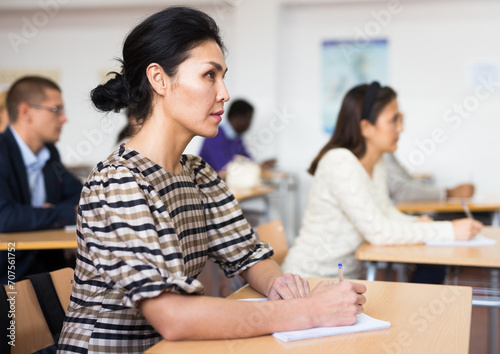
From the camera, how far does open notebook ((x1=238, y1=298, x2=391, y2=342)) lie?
107 centimetres

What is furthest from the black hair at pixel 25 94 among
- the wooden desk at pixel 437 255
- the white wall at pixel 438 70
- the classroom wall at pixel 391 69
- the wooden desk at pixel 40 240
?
the white wall at pixel 438 70

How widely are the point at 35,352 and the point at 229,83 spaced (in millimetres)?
5153

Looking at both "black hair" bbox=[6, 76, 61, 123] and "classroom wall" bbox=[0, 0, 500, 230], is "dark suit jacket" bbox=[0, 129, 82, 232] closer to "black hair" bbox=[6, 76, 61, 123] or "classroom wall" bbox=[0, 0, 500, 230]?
"black hair" bbox=[6, 76, 61, 123]

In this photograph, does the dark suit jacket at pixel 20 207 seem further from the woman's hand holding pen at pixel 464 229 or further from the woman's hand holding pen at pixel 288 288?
the woman's hand holding pen at pixel 464 229

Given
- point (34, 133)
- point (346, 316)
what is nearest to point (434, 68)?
point (34, 133)

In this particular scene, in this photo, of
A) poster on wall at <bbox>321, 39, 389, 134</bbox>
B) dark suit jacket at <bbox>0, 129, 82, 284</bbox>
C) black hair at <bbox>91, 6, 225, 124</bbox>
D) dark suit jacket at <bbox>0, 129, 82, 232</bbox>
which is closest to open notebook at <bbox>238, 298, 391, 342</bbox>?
black hair at <bbox>91, 6, 225, 124</bbox>

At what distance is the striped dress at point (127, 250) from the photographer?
1.05 meters

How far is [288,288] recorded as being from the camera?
1323mm

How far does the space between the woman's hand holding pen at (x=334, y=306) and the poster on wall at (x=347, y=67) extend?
5.02 meters

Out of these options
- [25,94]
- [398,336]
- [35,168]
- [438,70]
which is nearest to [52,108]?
[25,94]

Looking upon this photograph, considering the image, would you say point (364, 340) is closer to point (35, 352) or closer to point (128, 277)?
point (128, 277)

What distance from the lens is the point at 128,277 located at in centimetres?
104

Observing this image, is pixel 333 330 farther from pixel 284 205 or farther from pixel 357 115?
pixel 284 205

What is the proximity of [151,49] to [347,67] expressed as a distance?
5112mm
